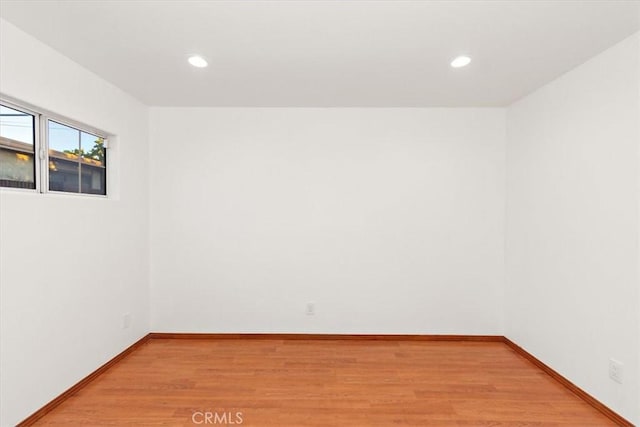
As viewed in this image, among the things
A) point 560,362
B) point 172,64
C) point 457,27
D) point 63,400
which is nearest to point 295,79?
point 172,64

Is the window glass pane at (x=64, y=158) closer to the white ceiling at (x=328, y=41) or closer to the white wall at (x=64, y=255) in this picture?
the white wall at (x=64, y=255)

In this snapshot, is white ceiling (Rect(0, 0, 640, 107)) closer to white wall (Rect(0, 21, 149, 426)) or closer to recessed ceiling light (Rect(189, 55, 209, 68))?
recessed ceiling light (Rect(189, 55, 209, 68))

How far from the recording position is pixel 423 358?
2990 mm

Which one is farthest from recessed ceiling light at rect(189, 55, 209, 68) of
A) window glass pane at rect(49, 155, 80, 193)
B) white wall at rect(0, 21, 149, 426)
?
window glass pane at rect(49, 155, 80, 193)

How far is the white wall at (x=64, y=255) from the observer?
6.30ft

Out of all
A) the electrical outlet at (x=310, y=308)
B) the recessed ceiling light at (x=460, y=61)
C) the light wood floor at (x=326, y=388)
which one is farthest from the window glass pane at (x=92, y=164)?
the recessed ceiling light at (x=460, y=61)

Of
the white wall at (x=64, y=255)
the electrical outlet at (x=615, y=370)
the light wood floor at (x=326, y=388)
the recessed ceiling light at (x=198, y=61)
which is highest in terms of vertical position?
the recessed ceiling light at (x=198, y=61)

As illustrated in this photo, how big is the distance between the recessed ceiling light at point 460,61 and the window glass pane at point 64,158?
9.85 feet

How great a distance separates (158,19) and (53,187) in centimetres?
147

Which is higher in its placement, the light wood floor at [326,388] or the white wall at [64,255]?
the white wall at [64,255]

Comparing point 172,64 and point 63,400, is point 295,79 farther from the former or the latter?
point 63,400

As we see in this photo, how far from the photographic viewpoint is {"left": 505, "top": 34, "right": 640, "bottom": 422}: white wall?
205 cm

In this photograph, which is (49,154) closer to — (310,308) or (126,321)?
(126,321)

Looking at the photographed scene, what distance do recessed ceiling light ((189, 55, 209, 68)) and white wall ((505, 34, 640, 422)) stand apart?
285 cm
